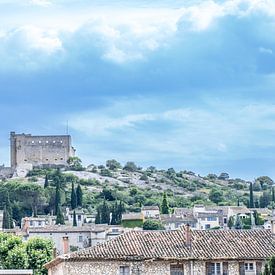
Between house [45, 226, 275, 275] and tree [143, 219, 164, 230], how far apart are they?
111029 millimetres

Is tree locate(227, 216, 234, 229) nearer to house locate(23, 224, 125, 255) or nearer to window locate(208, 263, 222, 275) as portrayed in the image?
house locate(23, 224, 125, 255)

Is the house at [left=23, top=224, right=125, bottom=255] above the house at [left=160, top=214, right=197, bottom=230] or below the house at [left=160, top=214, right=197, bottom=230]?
below

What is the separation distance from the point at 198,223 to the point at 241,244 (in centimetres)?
12542

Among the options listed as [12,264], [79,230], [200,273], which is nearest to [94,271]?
[200,273]

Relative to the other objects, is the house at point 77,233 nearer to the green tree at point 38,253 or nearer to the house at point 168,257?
the green tree at point 38,253

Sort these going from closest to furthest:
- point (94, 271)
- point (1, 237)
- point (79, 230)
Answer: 1. point (94, 271)
2. point (1, 237)
3. point (79, 230)

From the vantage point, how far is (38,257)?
104188 millimetres

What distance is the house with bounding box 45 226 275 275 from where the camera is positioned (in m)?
67.9

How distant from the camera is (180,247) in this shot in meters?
69.8

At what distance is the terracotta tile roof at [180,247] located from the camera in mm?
68312

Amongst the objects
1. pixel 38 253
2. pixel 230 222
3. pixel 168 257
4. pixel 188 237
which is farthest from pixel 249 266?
pixel 230 222

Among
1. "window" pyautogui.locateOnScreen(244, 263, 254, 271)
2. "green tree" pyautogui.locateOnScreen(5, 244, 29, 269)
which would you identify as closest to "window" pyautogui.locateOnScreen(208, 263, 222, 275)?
"window" pyautogui.locateOnScreen(244, 263, 254, 271)

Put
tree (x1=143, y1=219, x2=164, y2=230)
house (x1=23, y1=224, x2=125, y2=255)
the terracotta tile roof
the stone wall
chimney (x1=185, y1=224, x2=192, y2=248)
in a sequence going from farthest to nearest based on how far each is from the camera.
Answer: tree (x1=143, y1=219, x2=164, y2=230)
house (x1=23, y1=224, x2=125, y2=255)
chimney (x1=185, y1=224, x2=192, y2=248)
the terracotta tile roof
the stone wall

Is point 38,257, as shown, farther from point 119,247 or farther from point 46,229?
point 46,229
